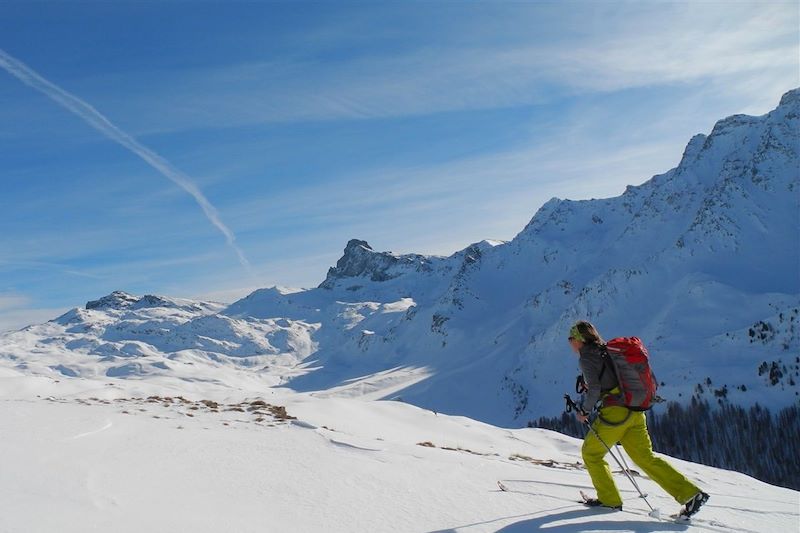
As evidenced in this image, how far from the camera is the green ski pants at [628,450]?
24.9 ft

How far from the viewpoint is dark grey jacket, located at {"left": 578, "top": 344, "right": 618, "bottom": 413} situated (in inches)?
304

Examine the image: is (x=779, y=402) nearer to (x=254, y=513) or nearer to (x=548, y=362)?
(x=548, y=362)

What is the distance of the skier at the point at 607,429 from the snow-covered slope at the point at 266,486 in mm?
405

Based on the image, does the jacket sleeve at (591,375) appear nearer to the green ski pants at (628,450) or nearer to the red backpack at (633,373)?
the red backpack at (633,373)

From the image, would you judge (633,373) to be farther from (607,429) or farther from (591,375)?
(607,429)

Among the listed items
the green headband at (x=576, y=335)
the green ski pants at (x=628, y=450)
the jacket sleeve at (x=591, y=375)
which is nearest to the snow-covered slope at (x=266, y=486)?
the green ski pants at (x=628, y=450)

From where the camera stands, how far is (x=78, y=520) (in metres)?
5.43

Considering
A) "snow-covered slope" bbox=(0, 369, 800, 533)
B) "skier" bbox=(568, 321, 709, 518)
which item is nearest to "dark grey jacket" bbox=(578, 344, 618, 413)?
"skier" bbox=(568, 321, 709, 518)

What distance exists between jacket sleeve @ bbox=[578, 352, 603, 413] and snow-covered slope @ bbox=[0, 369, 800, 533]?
141 cm

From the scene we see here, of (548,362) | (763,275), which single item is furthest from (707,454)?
(763,275)

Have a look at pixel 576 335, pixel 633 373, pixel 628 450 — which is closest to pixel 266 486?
pixel 576 335

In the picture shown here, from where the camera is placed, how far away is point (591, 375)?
25.7 ft

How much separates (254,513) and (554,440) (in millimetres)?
15889

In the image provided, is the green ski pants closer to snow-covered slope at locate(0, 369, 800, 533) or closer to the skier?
the skier
